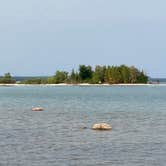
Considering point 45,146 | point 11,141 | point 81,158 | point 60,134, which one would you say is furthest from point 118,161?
point 60,134

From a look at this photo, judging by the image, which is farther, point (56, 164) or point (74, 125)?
point (74, 125)

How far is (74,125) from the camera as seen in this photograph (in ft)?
199

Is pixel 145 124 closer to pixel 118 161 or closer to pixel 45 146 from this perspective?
pixel 45 146

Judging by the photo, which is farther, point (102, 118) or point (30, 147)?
point (102, 118)

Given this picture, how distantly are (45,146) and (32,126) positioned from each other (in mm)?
16430

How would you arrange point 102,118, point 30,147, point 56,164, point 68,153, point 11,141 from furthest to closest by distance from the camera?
point 102,118 < point 11,141 < point 30,147 < point 68,153 < point 56,164

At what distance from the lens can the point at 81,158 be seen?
3797cm

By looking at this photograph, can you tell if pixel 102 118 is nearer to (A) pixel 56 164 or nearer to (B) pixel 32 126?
(B) pixel 32 126

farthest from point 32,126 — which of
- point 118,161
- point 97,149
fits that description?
point 118,161

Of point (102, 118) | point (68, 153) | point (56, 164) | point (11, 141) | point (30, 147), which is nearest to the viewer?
point (56, 164)

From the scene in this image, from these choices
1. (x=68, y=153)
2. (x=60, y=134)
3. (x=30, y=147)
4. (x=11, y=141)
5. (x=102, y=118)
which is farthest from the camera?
(x=102, y=118)

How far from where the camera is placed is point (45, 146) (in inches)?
1702

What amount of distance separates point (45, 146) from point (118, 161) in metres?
7.79

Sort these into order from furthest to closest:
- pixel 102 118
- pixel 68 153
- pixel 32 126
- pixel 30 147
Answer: pixel 102 118, pixel 32 126, pixel 30 147, pixel 68 153
